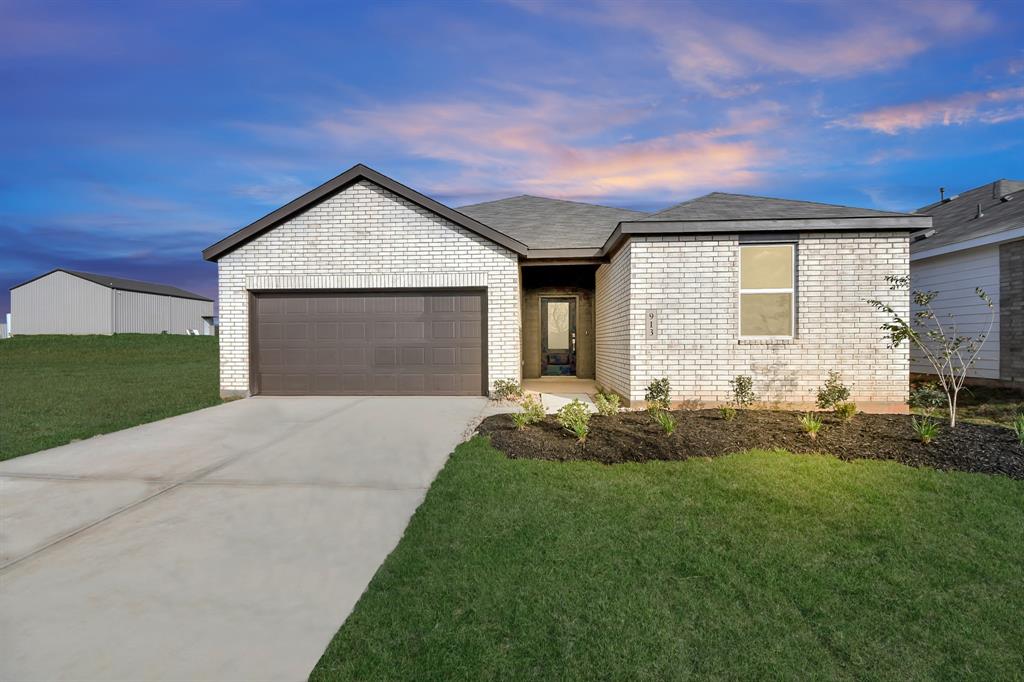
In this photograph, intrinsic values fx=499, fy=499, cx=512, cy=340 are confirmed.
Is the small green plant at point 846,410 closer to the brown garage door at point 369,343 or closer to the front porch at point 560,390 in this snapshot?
the front porch at point 560,390

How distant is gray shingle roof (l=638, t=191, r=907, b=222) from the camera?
8.72 m

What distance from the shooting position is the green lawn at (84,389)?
300 inches

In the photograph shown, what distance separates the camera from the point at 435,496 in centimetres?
453

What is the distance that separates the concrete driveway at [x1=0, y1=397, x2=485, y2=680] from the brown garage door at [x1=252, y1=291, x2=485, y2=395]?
148 inches

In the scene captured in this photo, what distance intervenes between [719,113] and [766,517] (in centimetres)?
982

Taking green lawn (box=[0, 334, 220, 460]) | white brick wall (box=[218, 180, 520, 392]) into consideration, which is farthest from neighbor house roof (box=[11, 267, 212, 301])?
white brick wall (box=[218, 180, 520, 392])

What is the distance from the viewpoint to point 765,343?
885 cm

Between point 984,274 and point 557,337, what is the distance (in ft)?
31.6

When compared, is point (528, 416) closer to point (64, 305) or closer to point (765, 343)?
point (765, 343)

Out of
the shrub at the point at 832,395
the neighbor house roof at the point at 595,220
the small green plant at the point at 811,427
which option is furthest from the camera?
the neighbor house roof at the point at 595,220

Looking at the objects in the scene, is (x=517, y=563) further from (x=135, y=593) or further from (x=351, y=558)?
(x=135, y=593)

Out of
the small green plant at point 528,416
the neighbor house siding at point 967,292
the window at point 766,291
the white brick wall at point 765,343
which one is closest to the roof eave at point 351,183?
the white brick wall at point 765,343

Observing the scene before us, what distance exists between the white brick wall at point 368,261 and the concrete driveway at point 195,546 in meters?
3.94

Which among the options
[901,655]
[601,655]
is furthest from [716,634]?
[901,655]
